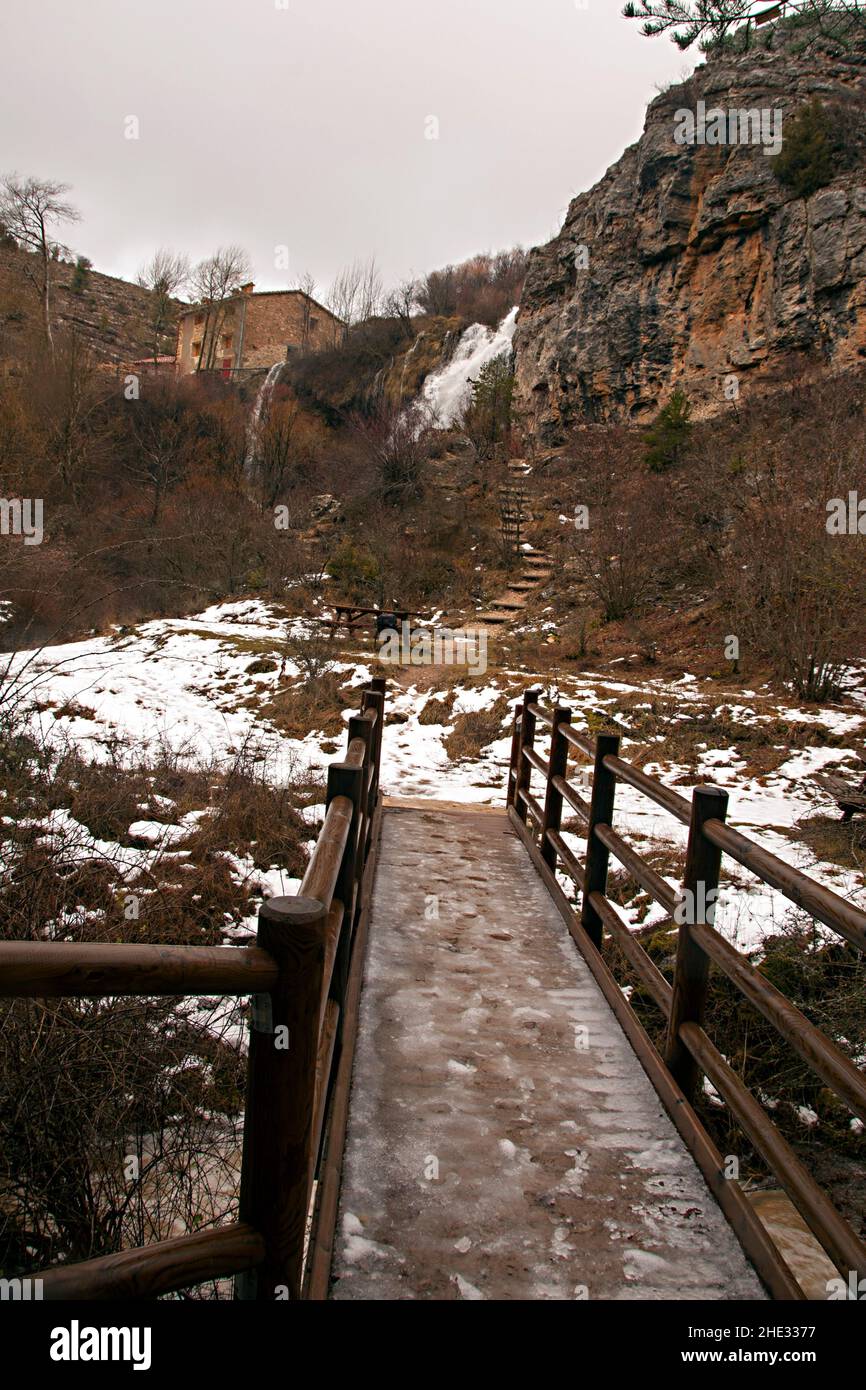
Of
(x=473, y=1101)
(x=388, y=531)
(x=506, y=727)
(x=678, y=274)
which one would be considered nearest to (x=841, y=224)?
(x=678, y=274)

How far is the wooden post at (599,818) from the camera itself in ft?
13.3

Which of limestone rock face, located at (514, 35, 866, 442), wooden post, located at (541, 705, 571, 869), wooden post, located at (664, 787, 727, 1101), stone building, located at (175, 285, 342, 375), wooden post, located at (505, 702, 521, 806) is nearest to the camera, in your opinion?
wooden post, located at (664, 787, 727, 1101)

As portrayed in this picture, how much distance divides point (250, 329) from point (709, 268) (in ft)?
93.4

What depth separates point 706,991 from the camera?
2.76m

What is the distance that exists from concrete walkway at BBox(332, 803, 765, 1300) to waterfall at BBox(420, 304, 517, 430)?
28.8 m

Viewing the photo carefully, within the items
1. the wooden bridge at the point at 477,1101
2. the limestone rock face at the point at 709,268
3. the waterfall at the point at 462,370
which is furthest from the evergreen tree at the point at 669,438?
the wooden bridge at the point at 477,1101

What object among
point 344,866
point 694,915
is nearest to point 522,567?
point 694,915

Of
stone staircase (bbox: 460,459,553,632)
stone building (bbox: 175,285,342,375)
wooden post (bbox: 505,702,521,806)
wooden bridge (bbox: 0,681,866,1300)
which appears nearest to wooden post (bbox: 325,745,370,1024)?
wooden bridge (bbox: 0,681,866,1300)

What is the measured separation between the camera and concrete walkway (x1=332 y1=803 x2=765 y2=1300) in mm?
2102

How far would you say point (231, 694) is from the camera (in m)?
12.4

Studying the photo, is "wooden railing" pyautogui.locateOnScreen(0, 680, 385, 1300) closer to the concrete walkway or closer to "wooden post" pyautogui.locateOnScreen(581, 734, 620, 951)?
the concrete walkway

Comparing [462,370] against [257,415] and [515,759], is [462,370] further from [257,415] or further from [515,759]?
[515,759]

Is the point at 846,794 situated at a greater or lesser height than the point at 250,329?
lesser
